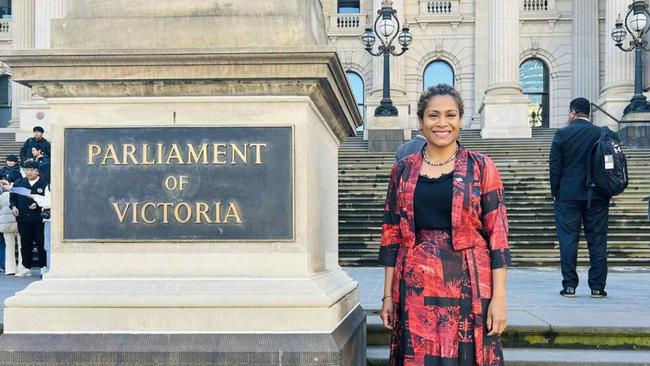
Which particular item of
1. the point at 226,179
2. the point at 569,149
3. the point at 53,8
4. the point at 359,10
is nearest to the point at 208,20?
the point at 226,179

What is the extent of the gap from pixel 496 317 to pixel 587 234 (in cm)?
504

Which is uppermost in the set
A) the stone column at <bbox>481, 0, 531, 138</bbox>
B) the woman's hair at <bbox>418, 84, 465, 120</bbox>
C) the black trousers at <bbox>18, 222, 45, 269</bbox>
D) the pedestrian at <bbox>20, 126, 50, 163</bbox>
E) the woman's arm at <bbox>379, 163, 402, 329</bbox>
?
the stone column at <bbox>481, 0, 531, 138</bbox>

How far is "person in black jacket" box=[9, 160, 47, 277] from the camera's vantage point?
11625 millimetres

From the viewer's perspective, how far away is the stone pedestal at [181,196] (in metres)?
3.77

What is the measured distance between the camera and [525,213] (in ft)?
54.2

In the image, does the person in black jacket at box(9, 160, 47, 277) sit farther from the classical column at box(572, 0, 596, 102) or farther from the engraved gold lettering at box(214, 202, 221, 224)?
the classical column at box(572, 0, 596, 102)

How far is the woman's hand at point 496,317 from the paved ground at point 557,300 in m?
2.12

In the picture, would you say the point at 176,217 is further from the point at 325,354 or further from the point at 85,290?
the point at 325,354

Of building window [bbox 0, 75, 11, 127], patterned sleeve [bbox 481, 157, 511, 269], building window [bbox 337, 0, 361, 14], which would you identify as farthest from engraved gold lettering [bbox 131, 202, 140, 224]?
building window [bbox 0, 75, 11, 127]

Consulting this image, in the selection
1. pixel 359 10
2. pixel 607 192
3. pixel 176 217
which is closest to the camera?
pixel 176 217

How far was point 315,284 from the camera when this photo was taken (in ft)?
12.6

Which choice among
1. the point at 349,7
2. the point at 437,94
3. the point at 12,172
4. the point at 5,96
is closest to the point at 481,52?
the point at 349,7

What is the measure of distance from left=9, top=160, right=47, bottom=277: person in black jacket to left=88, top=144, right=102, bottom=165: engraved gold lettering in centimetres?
811

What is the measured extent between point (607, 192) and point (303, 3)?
16.4 ft
